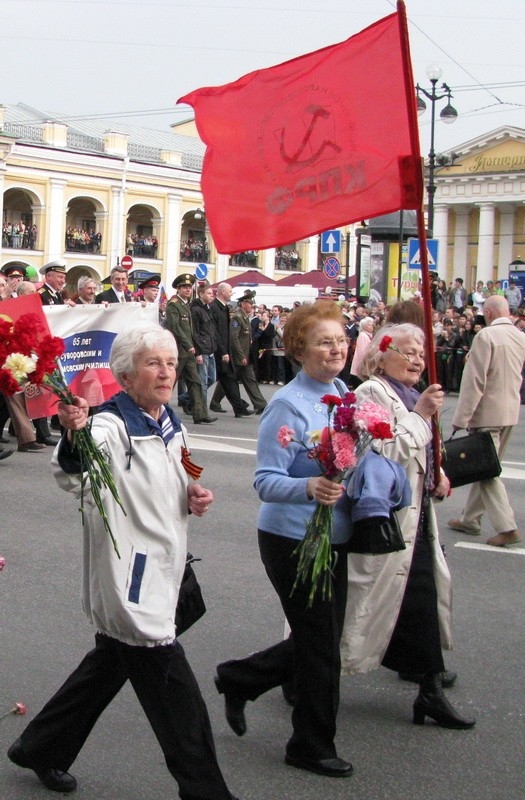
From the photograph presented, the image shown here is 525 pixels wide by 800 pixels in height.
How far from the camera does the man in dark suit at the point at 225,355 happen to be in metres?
16.2

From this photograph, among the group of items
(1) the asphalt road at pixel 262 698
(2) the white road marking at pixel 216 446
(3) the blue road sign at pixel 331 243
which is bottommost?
(1) the asphalt road at pixel 262 698

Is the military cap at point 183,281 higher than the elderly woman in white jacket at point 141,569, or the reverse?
the military cap at point 183,281

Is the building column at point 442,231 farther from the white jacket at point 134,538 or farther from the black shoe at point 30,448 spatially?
the white jacket at point 134,538

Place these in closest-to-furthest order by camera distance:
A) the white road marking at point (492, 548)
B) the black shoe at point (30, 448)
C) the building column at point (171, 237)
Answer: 1. the white road marking at point (492, 548)
2. the black shoe at point (30, 448)
3. the building column at point (171, 237)

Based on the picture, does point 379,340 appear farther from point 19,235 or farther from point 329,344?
point 19,235

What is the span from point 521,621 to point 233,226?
9.16 feet

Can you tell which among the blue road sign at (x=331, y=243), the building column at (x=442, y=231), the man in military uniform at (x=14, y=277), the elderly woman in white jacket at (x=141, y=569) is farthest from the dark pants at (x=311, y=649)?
the building column at (x=442, y=231)

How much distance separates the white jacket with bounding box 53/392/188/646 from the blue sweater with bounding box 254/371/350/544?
503 millimetres

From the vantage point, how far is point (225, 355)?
1614cm

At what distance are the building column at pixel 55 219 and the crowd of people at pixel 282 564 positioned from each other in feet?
184

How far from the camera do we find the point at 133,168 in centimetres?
6341

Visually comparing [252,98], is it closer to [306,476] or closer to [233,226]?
[233,226]

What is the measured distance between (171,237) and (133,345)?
207 ft

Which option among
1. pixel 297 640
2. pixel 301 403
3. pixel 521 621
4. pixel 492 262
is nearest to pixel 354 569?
pixel 297 640
